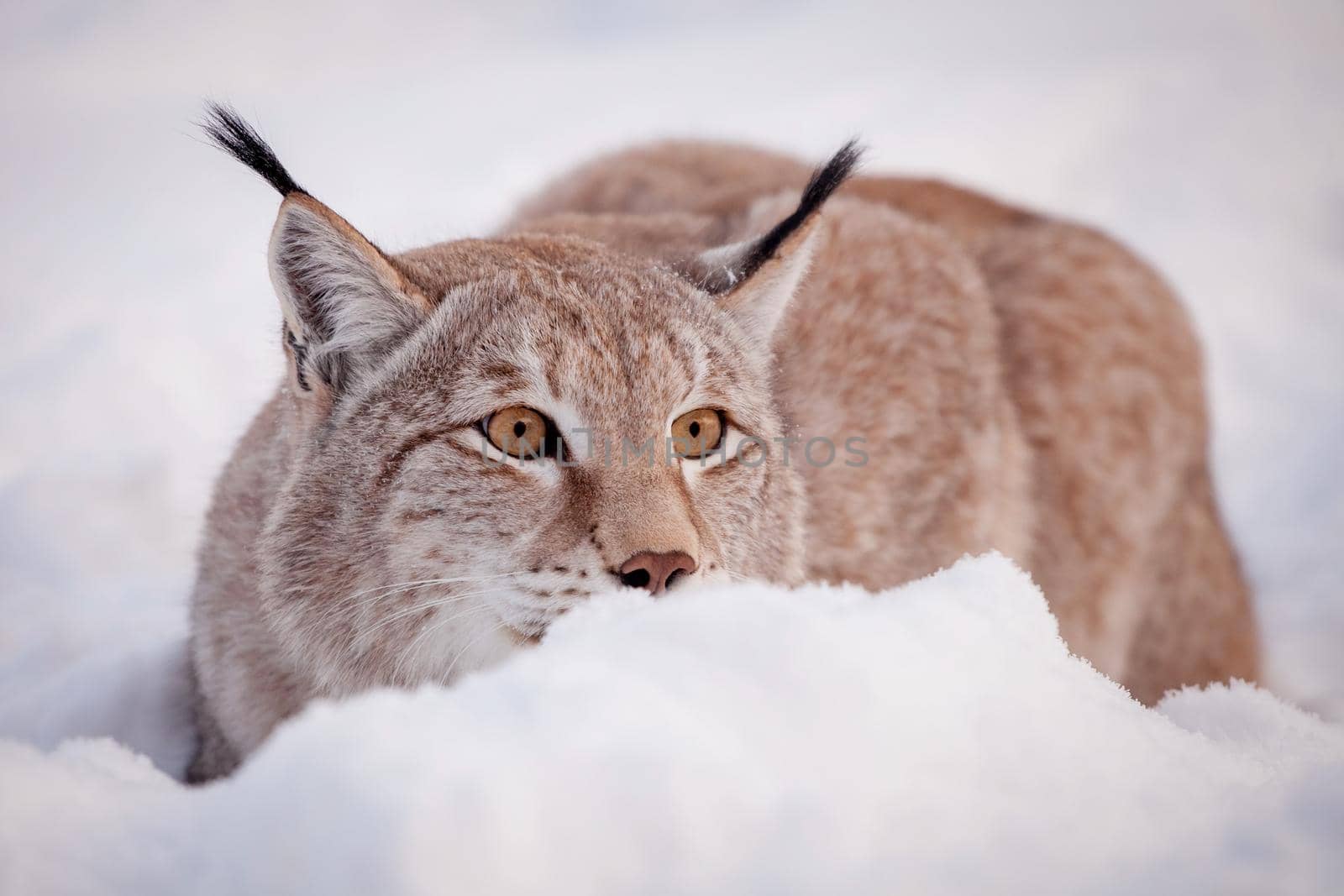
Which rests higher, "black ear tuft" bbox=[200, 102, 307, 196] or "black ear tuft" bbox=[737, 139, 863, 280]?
"black ear tuft" bbox=[200, 102, 307, 196]

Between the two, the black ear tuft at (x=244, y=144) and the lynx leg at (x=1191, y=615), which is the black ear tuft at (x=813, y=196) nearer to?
the black ear tuft at (x=244, y=144)

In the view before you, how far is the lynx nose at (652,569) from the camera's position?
90.8 inches

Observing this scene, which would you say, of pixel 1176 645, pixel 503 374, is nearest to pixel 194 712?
pixel 503 374

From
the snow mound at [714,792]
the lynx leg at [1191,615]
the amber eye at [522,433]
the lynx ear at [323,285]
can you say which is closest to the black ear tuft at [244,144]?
the lynx ear at [323,285]

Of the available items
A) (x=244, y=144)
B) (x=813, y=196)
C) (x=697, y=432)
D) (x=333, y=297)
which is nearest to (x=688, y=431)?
(x=697, y=432)

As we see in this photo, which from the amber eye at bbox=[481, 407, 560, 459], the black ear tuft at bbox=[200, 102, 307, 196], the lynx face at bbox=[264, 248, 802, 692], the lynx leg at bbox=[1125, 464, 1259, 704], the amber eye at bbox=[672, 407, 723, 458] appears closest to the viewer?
the lynx face at bbox=[264, 248, 802, 692]

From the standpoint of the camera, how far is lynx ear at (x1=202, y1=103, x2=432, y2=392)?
258 cm

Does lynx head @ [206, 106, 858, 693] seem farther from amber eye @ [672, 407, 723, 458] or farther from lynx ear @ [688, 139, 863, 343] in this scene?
lynx ear @ [688, 139, 863, 343]

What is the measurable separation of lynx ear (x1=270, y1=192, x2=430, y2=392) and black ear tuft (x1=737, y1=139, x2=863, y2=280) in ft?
3.48

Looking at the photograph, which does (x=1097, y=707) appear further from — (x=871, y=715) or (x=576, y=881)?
(x=576, y=881)

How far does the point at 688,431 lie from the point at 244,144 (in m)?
1.31

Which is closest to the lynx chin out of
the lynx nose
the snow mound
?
the lynx nose

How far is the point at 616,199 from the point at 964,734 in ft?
12.8

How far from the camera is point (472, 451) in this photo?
8.63ft
